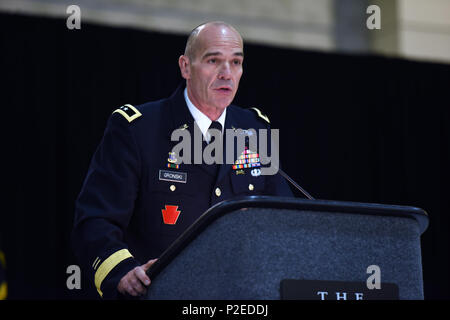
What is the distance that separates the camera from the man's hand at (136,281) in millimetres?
1201

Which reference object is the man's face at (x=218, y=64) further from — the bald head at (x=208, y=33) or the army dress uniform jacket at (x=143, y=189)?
the army dress uniform jacket at (x=143, y=189)

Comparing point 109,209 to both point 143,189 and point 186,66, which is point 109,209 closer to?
point 143,189

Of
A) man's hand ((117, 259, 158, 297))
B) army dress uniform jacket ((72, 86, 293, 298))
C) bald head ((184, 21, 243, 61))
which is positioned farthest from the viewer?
bald head ((184, 21, 243, 61))

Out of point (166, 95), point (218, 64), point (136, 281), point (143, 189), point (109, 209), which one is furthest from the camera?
point (166, 95)

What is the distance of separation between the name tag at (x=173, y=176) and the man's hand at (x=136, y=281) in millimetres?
432

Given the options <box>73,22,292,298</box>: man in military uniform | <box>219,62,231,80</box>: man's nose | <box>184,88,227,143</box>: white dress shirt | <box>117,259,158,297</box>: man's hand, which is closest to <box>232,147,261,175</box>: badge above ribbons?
<box>73,22,292,298</box>: man in military uniform

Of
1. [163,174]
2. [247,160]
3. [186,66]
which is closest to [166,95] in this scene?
[186,66]

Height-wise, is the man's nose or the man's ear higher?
the man's ear

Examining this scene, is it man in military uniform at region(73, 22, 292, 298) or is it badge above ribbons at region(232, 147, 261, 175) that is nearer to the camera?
man in military uniform at region(73, 22, 292, 298)

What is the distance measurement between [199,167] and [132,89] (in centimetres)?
306

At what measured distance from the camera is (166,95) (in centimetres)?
470

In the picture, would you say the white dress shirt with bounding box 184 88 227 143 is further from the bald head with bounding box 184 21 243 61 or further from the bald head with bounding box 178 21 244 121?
the bald head with bounding box 184 21 243 61

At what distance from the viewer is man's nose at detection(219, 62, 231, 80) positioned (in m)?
1.74

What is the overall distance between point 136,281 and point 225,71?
0.74 metres
